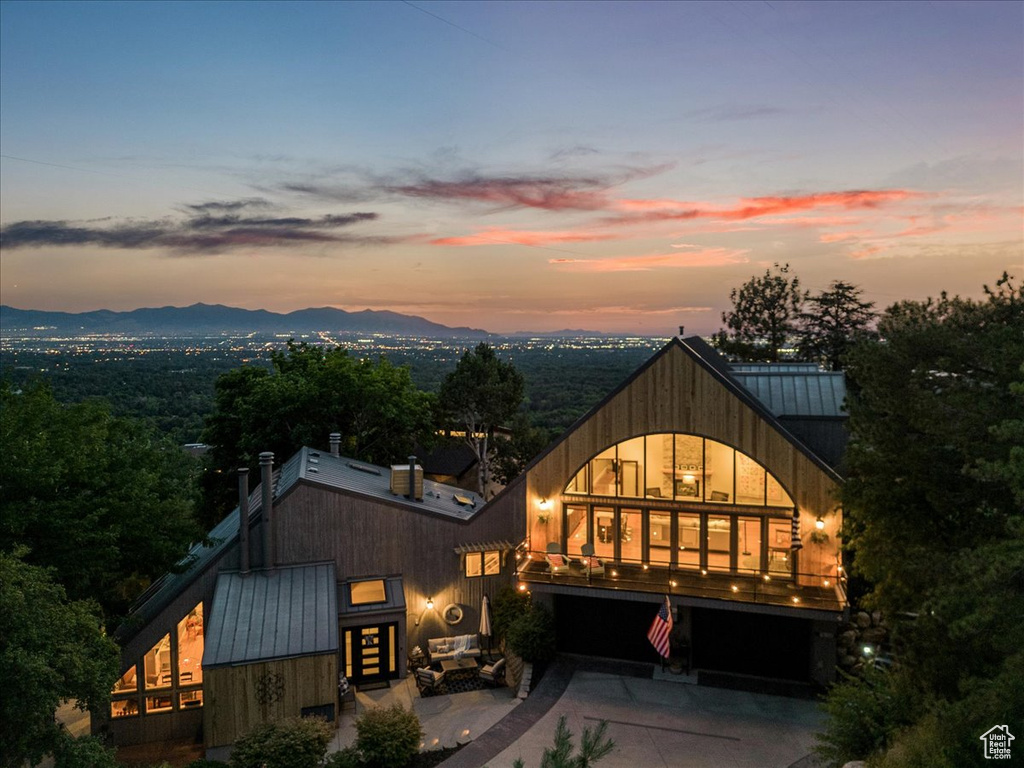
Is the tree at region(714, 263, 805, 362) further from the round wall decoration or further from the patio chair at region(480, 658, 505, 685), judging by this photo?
the patio chair at region(480, 658, 505, 685)

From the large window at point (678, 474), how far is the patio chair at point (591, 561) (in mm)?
1732

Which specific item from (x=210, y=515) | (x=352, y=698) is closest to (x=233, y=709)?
(x=352, y=698)

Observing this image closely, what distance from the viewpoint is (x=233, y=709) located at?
15.0 m

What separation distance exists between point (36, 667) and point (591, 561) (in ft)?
42.1

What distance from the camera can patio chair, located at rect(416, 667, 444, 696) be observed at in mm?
17359

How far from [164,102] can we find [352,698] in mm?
23047

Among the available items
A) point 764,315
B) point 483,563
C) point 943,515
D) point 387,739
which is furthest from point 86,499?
point 764,315

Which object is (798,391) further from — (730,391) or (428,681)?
(428,681)

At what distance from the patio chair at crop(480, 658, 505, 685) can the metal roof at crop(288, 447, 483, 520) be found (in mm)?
4280

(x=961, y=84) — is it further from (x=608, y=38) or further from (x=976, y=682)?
(x=976, y=682)

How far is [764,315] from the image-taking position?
44.4 metres

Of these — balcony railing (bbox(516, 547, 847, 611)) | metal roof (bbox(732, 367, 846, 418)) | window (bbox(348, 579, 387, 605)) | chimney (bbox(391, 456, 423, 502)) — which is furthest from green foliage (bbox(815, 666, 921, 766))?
chimney (bbox(391, 456, 423, 502))

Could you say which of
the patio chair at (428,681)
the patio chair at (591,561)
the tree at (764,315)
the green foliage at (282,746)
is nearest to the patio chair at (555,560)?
the patio chair at (591,561)

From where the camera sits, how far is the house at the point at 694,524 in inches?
672
